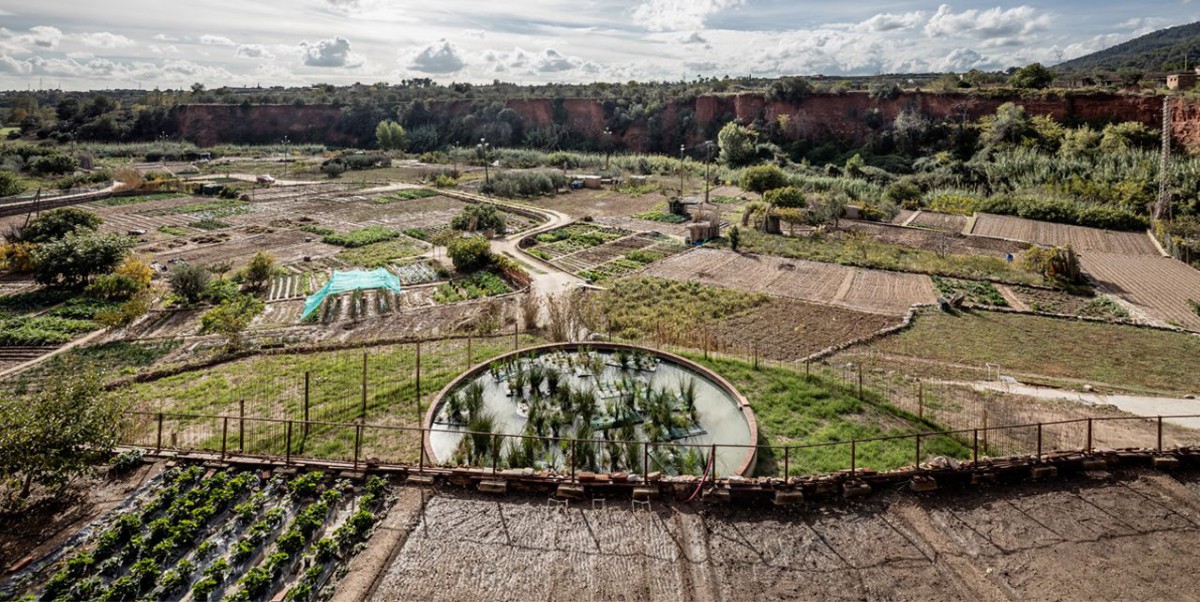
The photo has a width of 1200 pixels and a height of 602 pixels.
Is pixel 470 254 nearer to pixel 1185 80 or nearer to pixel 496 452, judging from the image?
pixel 496 452

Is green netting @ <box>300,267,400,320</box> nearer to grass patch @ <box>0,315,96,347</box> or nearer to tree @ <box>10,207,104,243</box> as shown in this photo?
grass patch @ <box>0,315,96,347</box>

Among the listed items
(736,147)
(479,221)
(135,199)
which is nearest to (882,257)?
(479,221)

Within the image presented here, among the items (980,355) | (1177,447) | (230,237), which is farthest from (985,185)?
(230,237)

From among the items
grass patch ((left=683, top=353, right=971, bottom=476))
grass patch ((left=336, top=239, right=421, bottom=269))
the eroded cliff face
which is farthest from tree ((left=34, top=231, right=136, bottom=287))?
the eroded cliff face

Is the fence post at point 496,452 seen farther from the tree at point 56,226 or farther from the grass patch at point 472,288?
the tree at point 56,226

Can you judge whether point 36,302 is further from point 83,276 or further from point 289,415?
point 289,415

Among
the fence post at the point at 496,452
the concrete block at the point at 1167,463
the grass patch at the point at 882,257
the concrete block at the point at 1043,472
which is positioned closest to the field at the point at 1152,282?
the grass patch at the point at 882,257
